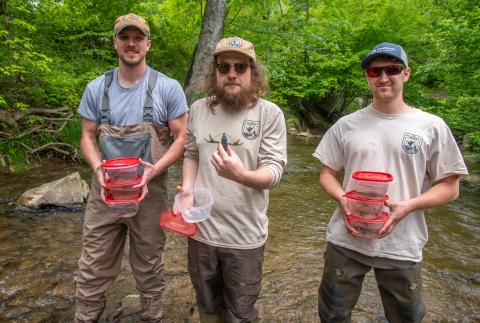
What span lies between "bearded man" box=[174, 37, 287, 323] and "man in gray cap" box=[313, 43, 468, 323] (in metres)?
0.55

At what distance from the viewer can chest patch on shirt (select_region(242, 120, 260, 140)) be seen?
6.94ft

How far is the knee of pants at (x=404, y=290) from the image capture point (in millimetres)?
2084

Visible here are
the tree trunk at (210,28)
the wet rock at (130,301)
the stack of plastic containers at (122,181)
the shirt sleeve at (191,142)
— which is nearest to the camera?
the stack of plastic containers at (122,181)

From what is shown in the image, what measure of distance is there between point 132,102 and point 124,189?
655 mm

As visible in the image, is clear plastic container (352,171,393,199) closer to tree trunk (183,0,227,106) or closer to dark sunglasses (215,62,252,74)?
dark sunglasses (215,62,252,74)

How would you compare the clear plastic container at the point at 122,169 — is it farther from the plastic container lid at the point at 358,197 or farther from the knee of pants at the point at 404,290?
the knee of pants at the point at 404,290

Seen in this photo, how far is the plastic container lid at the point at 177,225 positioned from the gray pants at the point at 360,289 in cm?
100

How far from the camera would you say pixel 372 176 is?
2.06m

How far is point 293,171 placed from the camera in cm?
923

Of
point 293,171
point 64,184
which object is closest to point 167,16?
point 293,171

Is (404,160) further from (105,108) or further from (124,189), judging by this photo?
(105,108)

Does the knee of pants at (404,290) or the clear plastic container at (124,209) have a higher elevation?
the clear plastic container at (124,209)

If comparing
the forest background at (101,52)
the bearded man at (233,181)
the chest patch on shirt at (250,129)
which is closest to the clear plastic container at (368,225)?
the bearded man at (233,181)

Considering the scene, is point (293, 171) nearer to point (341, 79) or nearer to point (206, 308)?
point (206, 308)
